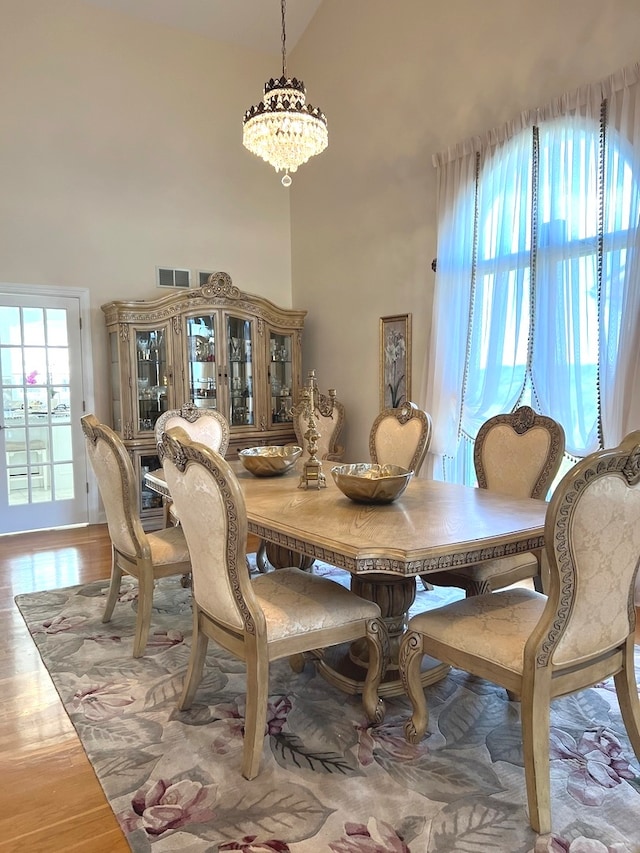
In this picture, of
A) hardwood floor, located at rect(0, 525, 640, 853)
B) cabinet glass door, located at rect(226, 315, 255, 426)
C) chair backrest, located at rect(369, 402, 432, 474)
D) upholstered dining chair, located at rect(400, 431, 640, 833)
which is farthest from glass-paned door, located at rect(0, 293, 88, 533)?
upholstered dining chair, located at rect(400, 431, 640, 833)

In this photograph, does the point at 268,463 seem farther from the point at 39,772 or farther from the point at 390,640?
the point at 39,772

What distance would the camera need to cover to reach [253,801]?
72.4 inches

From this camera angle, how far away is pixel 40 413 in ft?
17.0

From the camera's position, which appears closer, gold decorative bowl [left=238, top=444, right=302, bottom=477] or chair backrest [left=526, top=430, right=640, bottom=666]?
chair backrest [left=526, top=430, right=640, bottom=666]

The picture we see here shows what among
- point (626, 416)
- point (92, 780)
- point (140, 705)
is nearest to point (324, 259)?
point (626, 416)

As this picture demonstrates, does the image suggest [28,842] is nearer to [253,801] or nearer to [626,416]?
[253,801]

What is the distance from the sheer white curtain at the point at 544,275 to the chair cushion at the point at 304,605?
6.38ft

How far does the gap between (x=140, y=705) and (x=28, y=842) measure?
695 millimetres

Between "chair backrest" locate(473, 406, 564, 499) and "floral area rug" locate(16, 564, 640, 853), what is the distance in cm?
88

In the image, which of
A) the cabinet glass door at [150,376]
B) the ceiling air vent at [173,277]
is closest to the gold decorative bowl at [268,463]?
the cabinet glass door at [150,376]

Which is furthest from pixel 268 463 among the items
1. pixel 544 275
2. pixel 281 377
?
pixel 281 377

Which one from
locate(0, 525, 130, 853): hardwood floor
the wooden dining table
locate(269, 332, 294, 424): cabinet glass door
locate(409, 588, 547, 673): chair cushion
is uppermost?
locate(269, 332, 294, 424): cabinet glass door

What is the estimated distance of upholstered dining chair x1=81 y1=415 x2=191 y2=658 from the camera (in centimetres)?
275

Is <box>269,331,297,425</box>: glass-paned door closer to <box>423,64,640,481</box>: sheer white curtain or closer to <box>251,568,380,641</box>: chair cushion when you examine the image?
<box>423,64,640,481</box>: sheer white curtain
